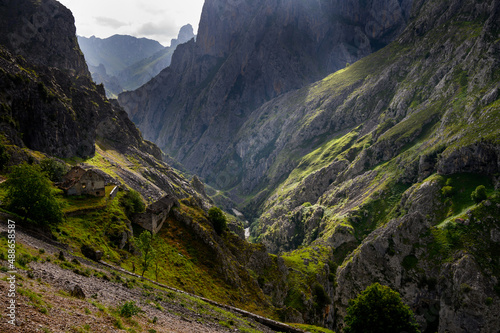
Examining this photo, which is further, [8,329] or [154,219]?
[154,219]

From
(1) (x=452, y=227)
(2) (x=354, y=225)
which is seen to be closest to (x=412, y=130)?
(2) (x=354, y=225)

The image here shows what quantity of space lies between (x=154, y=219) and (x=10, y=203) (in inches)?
942

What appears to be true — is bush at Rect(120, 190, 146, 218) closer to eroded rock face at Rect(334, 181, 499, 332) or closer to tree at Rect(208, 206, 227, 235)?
tree at Rect(208, 206, 227, 235)

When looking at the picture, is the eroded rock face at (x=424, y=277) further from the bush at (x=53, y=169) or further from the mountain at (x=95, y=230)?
the bush at (x=53, y=169)

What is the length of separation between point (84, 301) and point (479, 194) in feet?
490

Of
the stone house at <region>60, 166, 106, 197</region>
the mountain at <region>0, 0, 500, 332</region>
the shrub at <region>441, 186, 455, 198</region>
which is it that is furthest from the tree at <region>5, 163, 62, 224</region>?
the shrub at <region>441, 186, 455, 198</region>

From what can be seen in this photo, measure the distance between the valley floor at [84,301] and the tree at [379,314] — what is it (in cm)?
2925

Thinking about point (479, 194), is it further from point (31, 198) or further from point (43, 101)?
point (43, 101)

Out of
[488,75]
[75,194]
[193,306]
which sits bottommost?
[193,306]

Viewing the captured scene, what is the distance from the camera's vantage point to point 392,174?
7308 inches

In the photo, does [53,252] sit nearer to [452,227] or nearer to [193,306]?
[193,306]

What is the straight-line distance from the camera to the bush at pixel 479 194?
120 meters

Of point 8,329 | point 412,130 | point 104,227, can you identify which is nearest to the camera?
point 8,329

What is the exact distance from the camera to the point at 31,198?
123 feet
